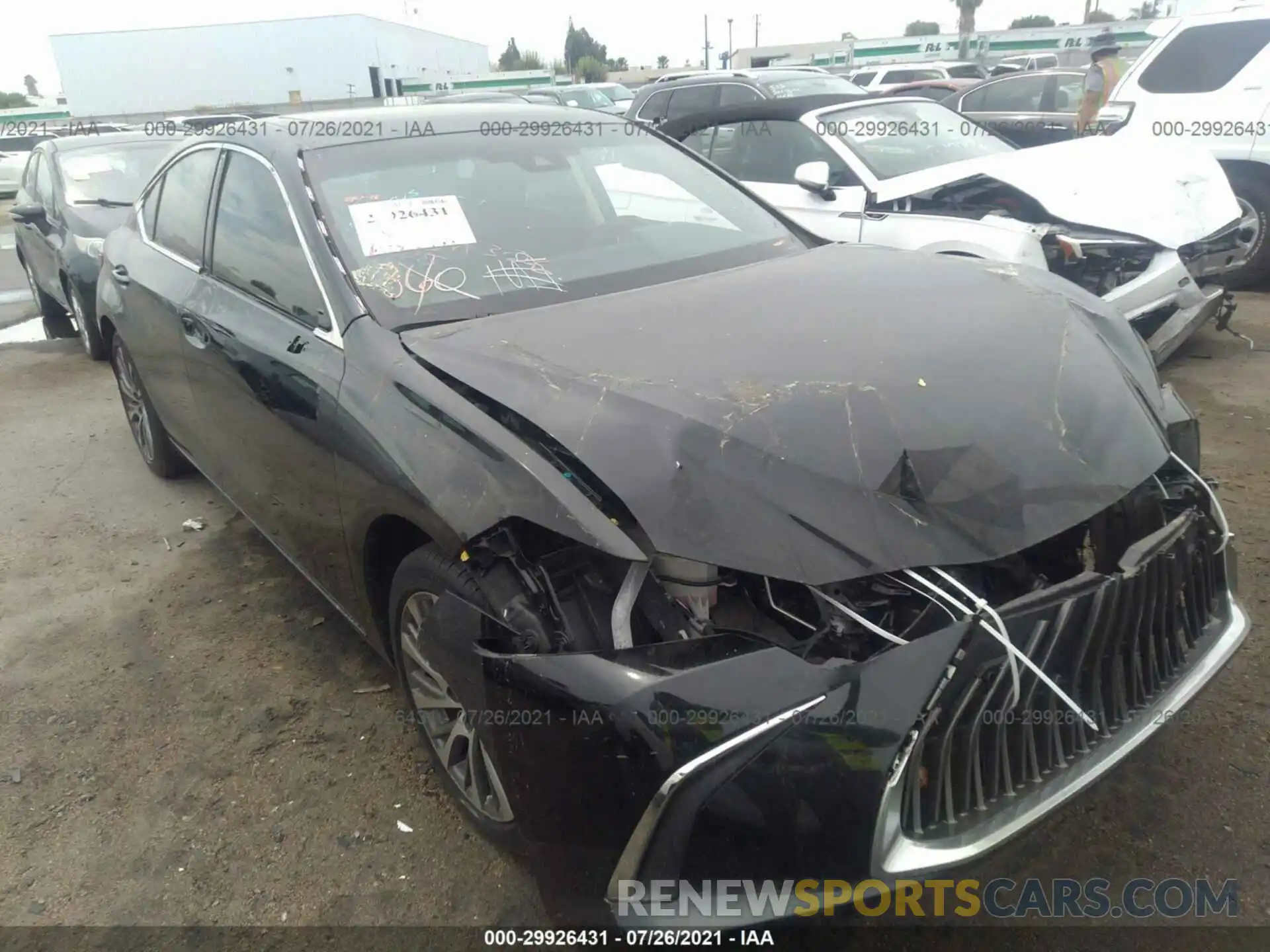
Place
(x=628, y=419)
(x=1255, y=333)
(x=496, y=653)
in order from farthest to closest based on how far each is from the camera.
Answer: (x=1255, y=333) < (x=628, y=419) < (x=496, y=653)

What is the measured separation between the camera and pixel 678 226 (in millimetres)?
3201

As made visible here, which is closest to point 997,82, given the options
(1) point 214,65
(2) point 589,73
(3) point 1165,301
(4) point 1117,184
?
(4) point 1117,184

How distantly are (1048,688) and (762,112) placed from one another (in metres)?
5.62

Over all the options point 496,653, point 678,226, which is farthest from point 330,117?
point 496,653

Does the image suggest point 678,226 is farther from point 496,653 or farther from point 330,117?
point 496,653

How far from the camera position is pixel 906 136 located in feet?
20.6

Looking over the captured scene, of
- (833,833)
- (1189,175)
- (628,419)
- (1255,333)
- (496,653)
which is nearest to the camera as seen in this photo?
(833,833)

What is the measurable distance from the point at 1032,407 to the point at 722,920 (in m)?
1.26

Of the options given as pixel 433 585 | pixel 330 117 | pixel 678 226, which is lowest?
pixel 433 585

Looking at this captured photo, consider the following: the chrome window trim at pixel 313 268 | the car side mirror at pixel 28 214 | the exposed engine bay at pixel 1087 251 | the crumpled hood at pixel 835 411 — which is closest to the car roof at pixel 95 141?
the car side mirror at pixel 28 214

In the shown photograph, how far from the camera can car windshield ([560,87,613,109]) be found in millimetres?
17953

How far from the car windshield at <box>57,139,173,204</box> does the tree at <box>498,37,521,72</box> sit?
76332 millimetres

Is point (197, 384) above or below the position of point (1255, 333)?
above

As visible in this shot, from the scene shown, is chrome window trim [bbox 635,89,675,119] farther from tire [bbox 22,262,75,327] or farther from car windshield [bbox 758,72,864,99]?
tire [bbox 22,262,75,327]
